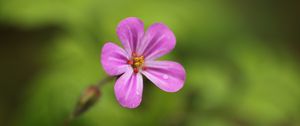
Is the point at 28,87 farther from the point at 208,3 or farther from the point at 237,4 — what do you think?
the point at 237,4

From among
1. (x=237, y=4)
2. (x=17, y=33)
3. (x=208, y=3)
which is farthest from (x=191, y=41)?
(x=17, y=33)

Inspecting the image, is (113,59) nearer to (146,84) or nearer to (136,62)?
(136,62)

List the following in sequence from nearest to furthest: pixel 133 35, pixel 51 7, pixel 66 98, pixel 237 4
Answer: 1. pixel 133 35
2. pixel 66 98
3. pixel 51 7
4. pixel 237 4

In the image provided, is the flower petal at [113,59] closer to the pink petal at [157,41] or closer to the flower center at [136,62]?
the flower center at [136,62]

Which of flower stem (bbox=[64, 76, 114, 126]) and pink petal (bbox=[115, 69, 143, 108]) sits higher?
pink petal (bbox=[115, 69, 143, 108])

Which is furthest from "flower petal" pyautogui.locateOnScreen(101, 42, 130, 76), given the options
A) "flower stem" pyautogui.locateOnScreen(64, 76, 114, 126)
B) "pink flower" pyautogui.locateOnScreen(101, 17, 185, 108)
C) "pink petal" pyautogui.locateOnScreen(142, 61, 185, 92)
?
"flower stem" pyautogui.locateOnScreen(64, 76, 114, 126)

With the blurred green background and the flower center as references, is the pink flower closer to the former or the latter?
the flower center

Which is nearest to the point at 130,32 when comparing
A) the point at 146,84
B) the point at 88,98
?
the point at 88,98
